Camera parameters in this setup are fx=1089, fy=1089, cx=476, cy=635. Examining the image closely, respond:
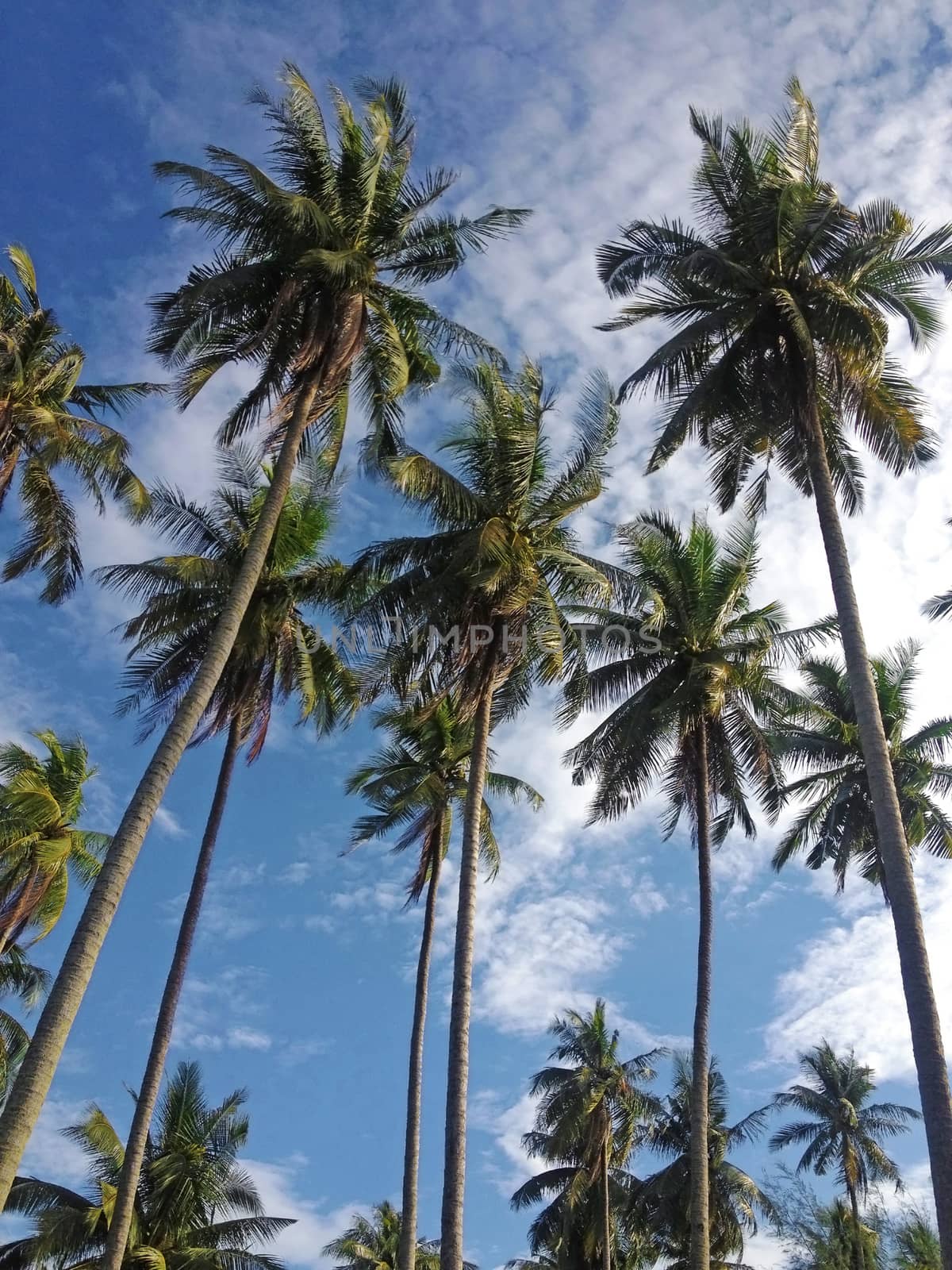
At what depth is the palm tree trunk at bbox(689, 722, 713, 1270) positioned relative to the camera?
18734 millimetres

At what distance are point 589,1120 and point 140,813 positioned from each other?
991 inches

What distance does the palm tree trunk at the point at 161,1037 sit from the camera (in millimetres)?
17922

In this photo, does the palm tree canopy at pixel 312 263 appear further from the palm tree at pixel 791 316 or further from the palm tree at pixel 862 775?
the palm tree at pixel 862 775

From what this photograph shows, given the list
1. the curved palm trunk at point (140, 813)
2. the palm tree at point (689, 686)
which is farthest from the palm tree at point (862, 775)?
the curved palm trunk at point (140, 813)

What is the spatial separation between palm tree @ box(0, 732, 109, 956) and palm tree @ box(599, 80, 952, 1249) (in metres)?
17.8

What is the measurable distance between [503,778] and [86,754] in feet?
36.9

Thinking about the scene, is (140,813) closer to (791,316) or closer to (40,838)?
(791,316)

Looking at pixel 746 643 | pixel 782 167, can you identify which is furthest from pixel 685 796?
pixel 782 167

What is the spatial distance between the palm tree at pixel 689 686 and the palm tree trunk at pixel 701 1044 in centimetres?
4

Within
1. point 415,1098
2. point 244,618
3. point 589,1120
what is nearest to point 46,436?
point 244,618

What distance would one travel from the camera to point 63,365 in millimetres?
19328

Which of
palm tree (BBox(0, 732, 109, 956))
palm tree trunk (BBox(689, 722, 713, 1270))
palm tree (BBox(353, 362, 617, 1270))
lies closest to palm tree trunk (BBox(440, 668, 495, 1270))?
palm tree (BBox(353, 362, 617, 1270))

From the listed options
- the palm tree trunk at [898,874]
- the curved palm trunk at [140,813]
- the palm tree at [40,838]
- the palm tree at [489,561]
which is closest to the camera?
the curved palm trunk at [140,813]

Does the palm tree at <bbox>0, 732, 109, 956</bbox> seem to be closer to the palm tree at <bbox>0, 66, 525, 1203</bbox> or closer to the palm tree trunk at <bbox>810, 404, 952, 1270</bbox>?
the palm tree at <bbox>0, 66, 525, 1203</bbox>
